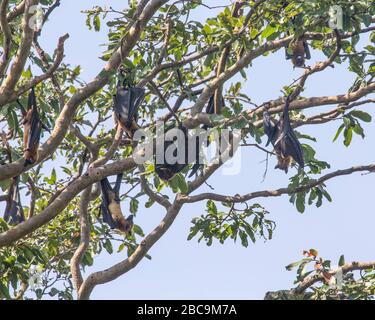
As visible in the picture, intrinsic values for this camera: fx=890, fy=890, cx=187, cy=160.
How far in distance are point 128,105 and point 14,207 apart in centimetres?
192

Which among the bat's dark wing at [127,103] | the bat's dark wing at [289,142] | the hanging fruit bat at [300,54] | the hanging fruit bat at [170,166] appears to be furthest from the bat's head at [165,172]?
the hanging fruit bat at [300,54]

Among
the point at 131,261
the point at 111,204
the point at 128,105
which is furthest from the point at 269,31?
the point at 131,261

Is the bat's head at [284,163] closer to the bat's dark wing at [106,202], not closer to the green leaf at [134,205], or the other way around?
the green leaf at [134,205]

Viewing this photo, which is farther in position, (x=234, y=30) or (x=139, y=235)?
(x=139, y=235)

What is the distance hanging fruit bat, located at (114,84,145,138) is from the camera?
9281mm

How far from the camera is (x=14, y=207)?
10.1 meters

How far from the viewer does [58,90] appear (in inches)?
362

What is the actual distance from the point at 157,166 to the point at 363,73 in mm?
2312

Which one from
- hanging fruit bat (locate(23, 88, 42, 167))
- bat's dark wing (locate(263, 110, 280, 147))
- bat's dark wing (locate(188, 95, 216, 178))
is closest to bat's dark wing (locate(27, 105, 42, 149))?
hanging fruit bat (locate(23, 88, 42, 167))

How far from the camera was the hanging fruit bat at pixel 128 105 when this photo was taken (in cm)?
928

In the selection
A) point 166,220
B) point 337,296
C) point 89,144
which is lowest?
point 337,296

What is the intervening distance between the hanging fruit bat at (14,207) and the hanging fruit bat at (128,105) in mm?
1429
